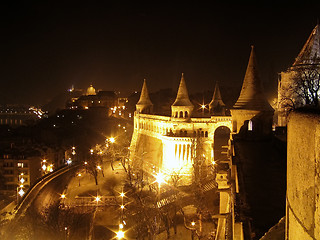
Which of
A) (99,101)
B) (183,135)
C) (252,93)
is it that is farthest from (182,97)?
(99,101)

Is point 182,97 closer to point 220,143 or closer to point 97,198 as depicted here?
point 220,143

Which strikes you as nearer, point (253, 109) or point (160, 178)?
point (253, 109)

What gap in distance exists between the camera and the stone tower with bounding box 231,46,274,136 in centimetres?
2078

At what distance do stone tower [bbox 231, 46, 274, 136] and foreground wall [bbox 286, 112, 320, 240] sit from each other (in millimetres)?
16239

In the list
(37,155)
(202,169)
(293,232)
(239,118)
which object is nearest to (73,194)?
(202,169)

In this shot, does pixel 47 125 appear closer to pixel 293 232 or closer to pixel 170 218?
pixel 170 218

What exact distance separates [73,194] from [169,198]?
1078 cm

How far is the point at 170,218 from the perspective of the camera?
26156 mm

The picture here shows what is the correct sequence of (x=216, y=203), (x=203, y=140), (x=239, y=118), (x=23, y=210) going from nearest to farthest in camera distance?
(x=239, y=118), (x=216, y=203), (x=23, y=210), (x=203, y=140)

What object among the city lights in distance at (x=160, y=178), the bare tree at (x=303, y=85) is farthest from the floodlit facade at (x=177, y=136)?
the bare tree at (x=303, y=85)

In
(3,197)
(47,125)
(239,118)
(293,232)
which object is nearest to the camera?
(293,232)

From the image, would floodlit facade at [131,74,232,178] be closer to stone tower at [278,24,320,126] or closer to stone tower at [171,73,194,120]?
stone tower at [171,73,194,120]

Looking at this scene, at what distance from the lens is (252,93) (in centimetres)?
2180

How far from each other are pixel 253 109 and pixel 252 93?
55.3 inches
